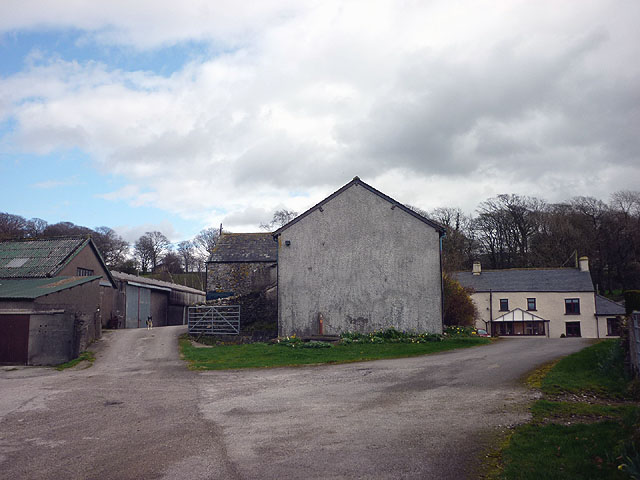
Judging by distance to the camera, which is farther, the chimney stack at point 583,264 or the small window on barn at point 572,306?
the chimney stack at point 583,264

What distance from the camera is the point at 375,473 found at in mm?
6648

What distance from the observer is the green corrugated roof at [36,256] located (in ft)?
91.9

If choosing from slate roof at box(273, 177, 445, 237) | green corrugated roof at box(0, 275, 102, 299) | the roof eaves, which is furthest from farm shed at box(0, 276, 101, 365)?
slate roof at box(273, 177, 445, 237)

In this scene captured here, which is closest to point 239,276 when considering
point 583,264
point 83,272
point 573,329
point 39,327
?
point 83,272

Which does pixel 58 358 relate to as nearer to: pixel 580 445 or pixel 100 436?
pixel 100 436

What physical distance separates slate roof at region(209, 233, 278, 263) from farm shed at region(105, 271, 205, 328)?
7.09 meters

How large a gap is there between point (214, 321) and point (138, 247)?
62.3 meters

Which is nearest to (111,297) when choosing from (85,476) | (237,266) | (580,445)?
(237,266)

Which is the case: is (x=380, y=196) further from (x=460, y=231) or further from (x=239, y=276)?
(x=460, y=231)

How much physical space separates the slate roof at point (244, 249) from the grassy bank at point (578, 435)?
26.7 metres

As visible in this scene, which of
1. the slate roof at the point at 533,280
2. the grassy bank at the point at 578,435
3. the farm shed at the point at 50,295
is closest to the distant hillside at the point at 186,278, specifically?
the farm shed at the point at 50,295

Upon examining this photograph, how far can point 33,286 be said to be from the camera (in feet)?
79.8

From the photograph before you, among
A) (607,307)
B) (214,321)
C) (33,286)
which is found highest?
(33,286)

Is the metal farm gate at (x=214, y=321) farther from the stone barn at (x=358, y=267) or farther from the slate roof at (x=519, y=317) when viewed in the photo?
the slate roof at (x=519, y=317)
